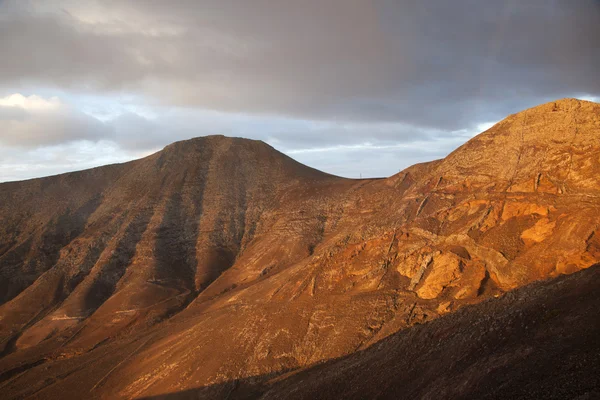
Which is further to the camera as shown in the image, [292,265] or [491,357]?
[292,265]

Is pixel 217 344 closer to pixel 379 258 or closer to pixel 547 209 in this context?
pixel 379 258

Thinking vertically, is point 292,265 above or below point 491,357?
below

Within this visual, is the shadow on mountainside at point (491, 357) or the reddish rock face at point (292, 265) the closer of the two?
the shadow on mountainside at point (491, 357)

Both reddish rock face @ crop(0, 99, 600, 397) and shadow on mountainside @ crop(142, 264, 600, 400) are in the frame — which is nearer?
shadow on mountainside @ crop(142, 264, 600, 400)
